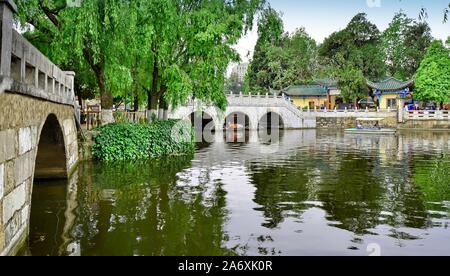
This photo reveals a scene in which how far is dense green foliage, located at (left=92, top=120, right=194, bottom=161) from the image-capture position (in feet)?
54.6

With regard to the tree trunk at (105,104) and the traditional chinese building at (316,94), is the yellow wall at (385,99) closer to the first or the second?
the traditional chinese building at (316,94)

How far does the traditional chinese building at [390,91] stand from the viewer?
1923 inches

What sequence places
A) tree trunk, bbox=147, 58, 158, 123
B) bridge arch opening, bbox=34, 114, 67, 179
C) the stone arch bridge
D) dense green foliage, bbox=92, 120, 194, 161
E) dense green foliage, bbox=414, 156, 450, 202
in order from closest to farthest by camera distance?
dense green foliage, bbox=414, 156, 450, 202
bridge arch opening, bbox=34, 114, 67, 179
dense green foliage, bbox=92, 120, 194, 161
tree trunk, bbox=147, 58, 158, 123
the stone arch bridge

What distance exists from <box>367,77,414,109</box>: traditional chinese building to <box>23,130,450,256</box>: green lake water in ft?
117

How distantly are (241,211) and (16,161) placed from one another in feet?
15.7

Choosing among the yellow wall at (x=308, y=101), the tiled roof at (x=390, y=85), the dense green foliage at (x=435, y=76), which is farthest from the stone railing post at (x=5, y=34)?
the yellow wall at (x=308, y=101)

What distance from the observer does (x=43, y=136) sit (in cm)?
1161

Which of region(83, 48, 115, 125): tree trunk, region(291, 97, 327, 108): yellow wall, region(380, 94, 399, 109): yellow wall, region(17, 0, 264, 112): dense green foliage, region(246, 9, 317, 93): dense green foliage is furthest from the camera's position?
region(291, 97, 327, 108): yellow wall

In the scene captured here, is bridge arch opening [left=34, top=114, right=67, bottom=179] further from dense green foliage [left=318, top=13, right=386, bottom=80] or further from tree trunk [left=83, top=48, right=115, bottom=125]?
dense green foliage [left=318, top=13, right=386, bottom=80]

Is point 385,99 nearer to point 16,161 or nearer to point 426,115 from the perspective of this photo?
point 426,115

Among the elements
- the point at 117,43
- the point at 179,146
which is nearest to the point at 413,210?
the point at 117,43

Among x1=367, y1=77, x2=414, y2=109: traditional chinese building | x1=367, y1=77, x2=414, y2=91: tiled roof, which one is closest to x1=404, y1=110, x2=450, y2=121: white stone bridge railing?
x1=367, y1=77, x2=414, y2=109: traditional chinese building

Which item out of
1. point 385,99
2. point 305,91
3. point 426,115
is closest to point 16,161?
point 426,115
